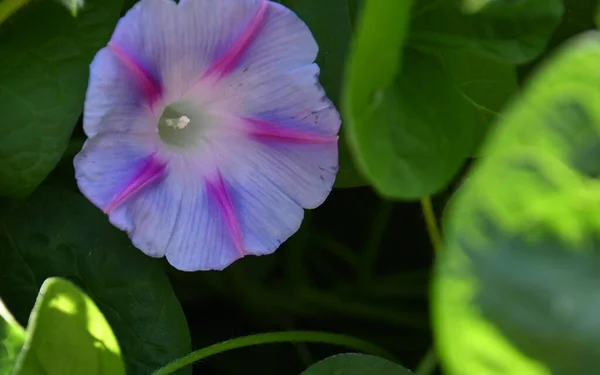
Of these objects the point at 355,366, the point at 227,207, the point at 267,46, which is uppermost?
the point at 267,46

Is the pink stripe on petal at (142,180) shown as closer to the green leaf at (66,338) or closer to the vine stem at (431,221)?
the green leaf at (66,338)

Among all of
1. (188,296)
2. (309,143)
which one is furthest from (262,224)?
(188,296)

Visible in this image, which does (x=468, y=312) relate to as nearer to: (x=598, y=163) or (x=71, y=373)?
(x=598, y=163)

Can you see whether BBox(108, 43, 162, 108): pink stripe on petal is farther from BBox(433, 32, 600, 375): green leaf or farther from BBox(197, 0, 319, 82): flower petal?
BBox(433, 32, 600, 375): green leaf

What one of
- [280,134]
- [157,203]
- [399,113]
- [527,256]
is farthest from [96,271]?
[527,256]

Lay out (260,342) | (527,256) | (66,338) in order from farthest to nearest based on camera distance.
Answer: (260,342), (66,338), (527,256)

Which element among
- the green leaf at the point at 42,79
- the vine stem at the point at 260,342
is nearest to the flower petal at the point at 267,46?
the green leaf at the point at 42,79

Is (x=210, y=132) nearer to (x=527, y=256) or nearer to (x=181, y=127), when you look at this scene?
(x=181, y=127)
